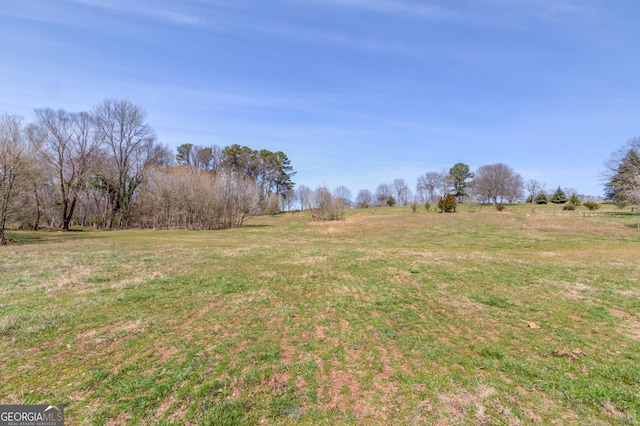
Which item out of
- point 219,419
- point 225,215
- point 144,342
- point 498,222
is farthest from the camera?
point 225,215

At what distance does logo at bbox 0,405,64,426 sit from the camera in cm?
276

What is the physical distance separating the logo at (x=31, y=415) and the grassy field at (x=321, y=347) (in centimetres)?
11

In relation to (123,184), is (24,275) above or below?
below

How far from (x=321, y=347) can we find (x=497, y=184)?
78.1 m

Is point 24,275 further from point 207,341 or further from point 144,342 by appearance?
point 207,341

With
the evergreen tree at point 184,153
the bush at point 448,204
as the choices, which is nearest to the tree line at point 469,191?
the bush at point 448,204

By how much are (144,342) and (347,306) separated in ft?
13.6

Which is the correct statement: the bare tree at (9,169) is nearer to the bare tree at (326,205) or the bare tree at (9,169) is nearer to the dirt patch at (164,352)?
the dirt patch at (164,352)

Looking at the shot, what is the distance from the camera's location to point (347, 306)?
642 centimetres

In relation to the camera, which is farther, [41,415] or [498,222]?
[498,222]

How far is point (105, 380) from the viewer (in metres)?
3.35

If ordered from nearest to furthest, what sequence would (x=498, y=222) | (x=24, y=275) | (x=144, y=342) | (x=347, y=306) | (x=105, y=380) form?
(x=105, y=380), (x=144, y=342), (x=347, y=306), (x=24, y=275), (x=498, y=222)

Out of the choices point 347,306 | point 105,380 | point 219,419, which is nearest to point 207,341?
point 105,380

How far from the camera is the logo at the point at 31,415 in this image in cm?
276
